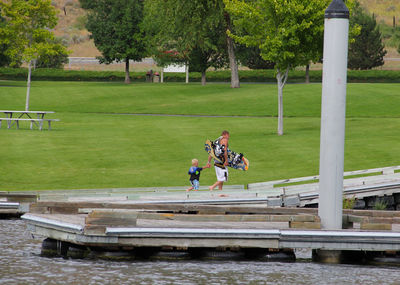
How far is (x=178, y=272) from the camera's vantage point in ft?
46.4

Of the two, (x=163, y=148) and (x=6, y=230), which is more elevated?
(x=163, y=148)

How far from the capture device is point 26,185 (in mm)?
25625

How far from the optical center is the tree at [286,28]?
3625 cm

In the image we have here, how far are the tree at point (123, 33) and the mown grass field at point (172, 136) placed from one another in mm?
17097

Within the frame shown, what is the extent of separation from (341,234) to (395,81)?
228 ft

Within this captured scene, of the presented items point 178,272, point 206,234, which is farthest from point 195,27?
point 178,272

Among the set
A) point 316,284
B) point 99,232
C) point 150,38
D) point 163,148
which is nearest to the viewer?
point 316,284

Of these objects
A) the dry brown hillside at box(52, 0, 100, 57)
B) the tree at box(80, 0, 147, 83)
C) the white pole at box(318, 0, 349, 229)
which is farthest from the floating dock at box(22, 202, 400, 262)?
the dry brown hillside at box(52, 0, 100, 57)

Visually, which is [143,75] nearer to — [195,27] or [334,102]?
[195,27]

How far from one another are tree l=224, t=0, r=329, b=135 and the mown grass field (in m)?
4.04

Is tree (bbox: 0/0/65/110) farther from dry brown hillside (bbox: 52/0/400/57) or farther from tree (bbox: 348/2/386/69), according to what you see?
dry brown hillside (bbox: 52/0/400/57)

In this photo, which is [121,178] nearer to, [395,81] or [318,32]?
[318,32]

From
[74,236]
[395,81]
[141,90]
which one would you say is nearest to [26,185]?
[74,236]

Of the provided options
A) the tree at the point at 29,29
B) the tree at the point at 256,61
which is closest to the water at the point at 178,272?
the tree at the point at 29,29
